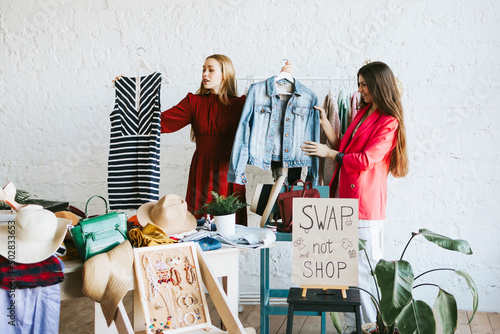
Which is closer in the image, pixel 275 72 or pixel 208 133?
pixel 208 133

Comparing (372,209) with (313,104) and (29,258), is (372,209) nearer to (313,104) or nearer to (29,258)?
(313,104)

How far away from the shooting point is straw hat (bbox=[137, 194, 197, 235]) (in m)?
2.36

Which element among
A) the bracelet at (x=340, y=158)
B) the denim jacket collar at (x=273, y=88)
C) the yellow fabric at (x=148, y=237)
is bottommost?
the yellow fabric at (x=148, y=237)

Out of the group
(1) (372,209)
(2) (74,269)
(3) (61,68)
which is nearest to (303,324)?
(1) (372,209)

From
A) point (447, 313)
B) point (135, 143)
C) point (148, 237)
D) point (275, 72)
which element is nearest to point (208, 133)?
point (135, 143)

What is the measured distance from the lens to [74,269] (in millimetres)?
1983

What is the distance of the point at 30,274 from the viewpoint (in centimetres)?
188

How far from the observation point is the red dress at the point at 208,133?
10.9 feet

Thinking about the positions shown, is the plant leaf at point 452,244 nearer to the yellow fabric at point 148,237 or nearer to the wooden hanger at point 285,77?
the yellow fabric at point 148,237

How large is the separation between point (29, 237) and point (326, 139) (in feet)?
6.89

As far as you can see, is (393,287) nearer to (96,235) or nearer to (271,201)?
(271,201)

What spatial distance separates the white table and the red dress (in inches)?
38.9

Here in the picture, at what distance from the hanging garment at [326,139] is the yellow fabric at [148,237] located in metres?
1.47

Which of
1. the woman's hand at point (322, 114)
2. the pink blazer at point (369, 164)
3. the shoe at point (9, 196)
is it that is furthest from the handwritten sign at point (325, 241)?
the woman's hand at point (322, 114)
